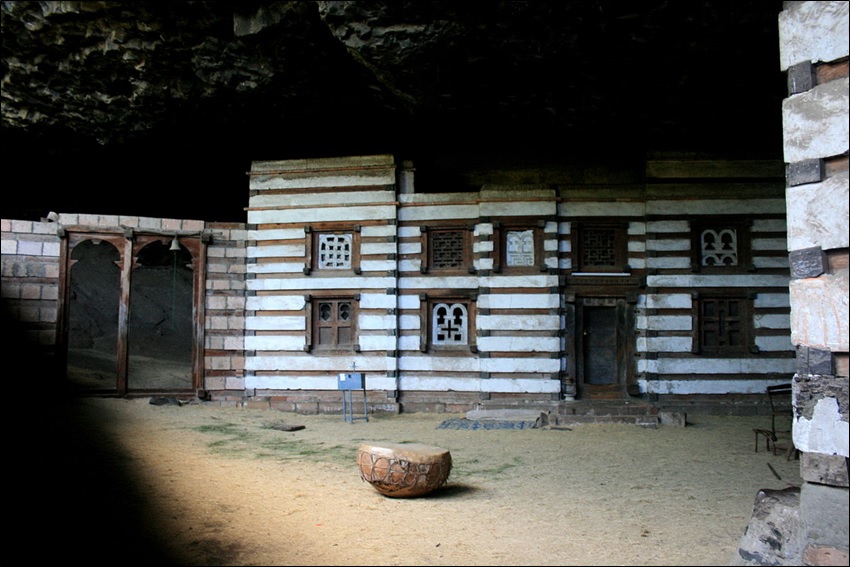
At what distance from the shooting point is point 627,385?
1306 centimetres

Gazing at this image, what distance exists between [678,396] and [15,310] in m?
13.5

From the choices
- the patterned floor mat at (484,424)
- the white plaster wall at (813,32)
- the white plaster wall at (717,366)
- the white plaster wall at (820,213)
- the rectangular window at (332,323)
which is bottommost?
the patterned floor mat at (484,424)

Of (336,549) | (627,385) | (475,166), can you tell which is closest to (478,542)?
(336,549)

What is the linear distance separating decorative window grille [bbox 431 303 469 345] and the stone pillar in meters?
9.35

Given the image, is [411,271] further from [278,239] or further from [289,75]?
[289,75]

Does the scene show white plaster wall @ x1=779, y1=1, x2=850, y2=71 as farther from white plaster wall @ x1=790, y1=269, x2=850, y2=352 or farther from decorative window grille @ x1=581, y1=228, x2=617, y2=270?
decorative window grille @ x1=581, y1=228, x2=617, y2=270

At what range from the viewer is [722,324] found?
42.6ft

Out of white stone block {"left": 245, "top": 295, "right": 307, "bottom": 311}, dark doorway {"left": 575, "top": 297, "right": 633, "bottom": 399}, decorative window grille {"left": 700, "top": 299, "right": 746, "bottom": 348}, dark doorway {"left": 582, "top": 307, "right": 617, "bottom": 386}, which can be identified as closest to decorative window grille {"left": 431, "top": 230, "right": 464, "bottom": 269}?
dark doorway {"left": 575, "top": 297, "right": 633, "bottom": 399}

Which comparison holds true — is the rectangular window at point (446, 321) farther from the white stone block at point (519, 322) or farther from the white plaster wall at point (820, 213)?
the white plaster wall at point (820, 213)

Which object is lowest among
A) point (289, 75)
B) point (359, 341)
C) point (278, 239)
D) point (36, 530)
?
point (36, 530)

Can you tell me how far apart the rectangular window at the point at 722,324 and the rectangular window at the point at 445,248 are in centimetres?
501

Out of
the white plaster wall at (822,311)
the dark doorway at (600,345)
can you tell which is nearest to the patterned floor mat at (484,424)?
the dark doorway at (600,345)

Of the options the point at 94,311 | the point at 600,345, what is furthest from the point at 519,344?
the point at 94,311

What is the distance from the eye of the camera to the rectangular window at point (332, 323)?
551 inches
